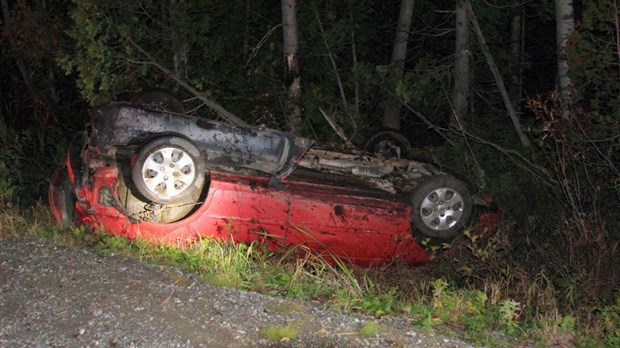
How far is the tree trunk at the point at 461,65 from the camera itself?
34.7 ft

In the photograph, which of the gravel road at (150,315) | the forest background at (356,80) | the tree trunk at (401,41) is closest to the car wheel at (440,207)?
the forest background at (356,80)

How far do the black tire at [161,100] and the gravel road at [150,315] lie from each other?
3.12m

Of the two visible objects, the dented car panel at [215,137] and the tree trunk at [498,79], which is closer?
the dented car panel at [215,137]

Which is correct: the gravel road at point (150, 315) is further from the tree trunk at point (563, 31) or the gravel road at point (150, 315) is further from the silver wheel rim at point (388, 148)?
the tree trunk at point (563, 31)

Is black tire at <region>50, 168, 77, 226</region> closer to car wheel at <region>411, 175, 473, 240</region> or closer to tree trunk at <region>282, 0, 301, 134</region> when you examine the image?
car wheel at <region>411, 175, 473, 240</region>

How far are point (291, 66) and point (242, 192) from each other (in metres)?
4.73

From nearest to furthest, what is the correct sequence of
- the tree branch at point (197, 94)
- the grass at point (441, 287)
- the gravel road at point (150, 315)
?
1. the gravel road at point (150, 315)
2. the grass at point (441, 287)
3. the tree branch at point (197, 94)

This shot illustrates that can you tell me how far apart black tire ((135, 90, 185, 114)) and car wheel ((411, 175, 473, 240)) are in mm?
3097

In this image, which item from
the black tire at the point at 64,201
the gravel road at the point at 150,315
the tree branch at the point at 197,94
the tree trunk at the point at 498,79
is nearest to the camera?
the gravel road at the point at 150,315

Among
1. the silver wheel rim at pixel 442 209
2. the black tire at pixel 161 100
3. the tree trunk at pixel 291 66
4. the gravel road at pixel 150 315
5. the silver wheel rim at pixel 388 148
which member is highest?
the tree trunk at pixel 291 66

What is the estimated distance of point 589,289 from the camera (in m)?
5.51

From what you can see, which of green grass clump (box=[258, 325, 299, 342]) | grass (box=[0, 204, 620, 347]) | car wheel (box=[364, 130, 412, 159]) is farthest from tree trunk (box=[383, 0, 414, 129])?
green grass clump (box=[258, 325, 299, 342])

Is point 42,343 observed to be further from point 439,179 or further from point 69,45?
point 69,45

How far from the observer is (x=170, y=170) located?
247 inches
